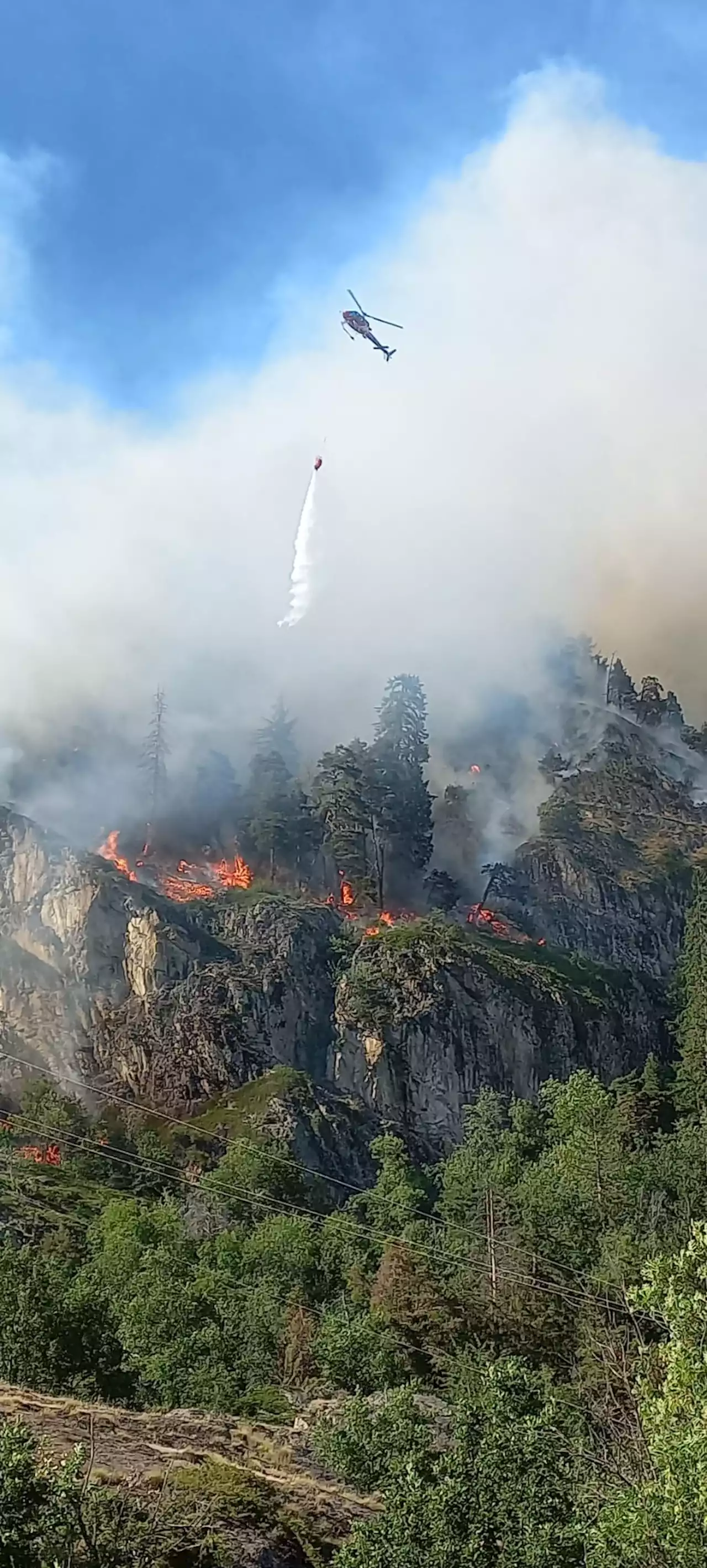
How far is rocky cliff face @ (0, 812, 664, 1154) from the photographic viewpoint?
156250mm

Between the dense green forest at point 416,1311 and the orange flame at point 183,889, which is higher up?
the orange flame at point 183,889

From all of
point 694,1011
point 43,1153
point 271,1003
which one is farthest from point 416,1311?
point 271,1003

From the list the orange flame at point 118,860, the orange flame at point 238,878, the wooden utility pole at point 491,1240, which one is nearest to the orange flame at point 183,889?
the orange flame at point 238,878

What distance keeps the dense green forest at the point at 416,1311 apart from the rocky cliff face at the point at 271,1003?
13054mm

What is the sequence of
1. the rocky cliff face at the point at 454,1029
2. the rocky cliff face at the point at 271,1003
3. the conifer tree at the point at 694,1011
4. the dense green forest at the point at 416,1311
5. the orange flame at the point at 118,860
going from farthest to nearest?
the orange flame at the point at 118,860
the rocky cliff face at the point at 454,1029
the rocky cliff face at the point at 271,1003
the conifer tree at the point at 694,1011
the dense green forest at the point at 416,1311

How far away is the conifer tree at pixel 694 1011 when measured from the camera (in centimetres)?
13375

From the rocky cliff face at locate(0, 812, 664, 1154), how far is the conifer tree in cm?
1373

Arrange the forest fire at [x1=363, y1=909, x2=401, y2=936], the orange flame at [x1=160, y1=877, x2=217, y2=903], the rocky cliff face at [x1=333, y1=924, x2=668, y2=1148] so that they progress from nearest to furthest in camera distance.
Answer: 1. the rocky cliff face at [x1=333, y1=924, x2=668, y2=1148]
2. the forest fire at [x1=363, y1=909, x2=401, y2=936]
3. the orange flame at [x1=160, y1=877, x2=217, y2=903]

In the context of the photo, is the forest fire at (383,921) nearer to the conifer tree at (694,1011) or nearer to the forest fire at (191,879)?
the forest fire at (191,879)

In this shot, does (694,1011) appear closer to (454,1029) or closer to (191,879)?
(454,1029)

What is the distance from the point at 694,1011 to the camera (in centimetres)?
14988

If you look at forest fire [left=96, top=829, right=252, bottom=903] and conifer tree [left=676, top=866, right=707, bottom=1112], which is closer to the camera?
conifer tree [left=676, top=866, right=707, bottom=1112]

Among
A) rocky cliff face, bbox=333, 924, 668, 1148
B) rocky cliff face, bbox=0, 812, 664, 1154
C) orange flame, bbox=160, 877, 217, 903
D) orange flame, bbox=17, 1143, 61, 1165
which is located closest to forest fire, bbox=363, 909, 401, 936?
rocky cliff face, bbox=0, 812, 664, 1154

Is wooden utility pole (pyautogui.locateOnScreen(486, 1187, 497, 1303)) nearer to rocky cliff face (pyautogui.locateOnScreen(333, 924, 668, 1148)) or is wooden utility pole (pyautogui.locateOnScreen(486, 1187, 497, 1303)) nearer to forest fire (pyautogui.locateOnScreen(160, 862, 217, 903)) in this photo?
rocky cliff face (pyautogui.locateOnScreen(333, 924, 668, 1148))
